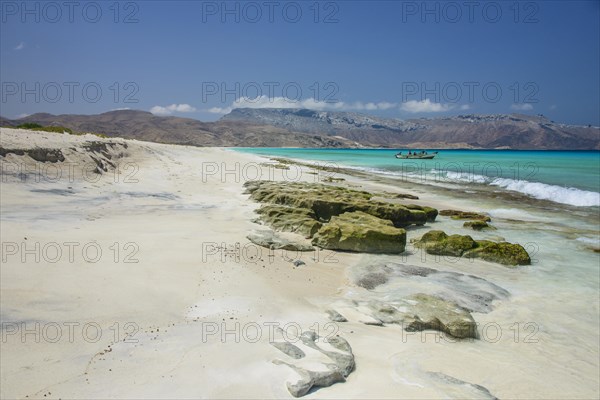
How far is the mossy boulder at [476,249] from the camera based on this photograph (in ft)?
30.2

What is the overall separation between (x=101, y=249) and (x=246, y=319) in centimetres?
348

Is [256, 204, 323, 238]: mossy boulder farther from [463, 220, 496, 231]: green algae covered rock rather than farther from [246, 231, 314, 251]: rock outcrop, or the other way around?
[463, 220, 496, 231]: green algae covered rock

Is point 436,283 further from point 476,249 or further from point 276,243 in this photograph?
point 276,243

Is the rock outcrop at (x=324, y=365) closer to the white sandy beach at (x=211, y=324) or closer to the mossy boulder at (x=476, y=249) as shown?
the white sandy beach at (x=211, y=324)

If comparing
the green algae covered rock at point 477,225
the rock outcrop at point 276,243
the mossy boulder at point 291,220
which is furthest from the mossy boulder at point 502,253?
the rock outcrop at point 276,243

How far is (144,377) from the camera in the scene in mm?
3527

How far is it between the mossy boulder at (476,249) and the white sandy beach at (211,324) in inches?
16.4

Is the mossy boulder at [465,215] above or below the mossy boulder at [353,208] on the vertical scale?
below

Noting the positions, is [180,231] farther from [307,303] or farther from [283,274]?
[307,303]

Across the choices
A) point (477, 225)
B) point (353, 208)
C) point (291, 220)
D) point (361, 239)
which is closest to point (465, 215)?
point (477, 225)

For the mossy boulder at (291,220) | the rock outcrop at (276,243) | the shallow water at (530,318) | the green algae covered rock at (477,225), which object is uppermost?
the mossy boulder at (291,220)

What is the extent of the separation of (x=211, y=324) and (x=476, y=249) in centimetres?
747

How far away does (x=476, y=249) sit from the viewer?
380 inches

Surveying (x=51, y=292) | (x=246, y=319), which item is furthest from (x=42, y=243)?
(x=246, y=319)
